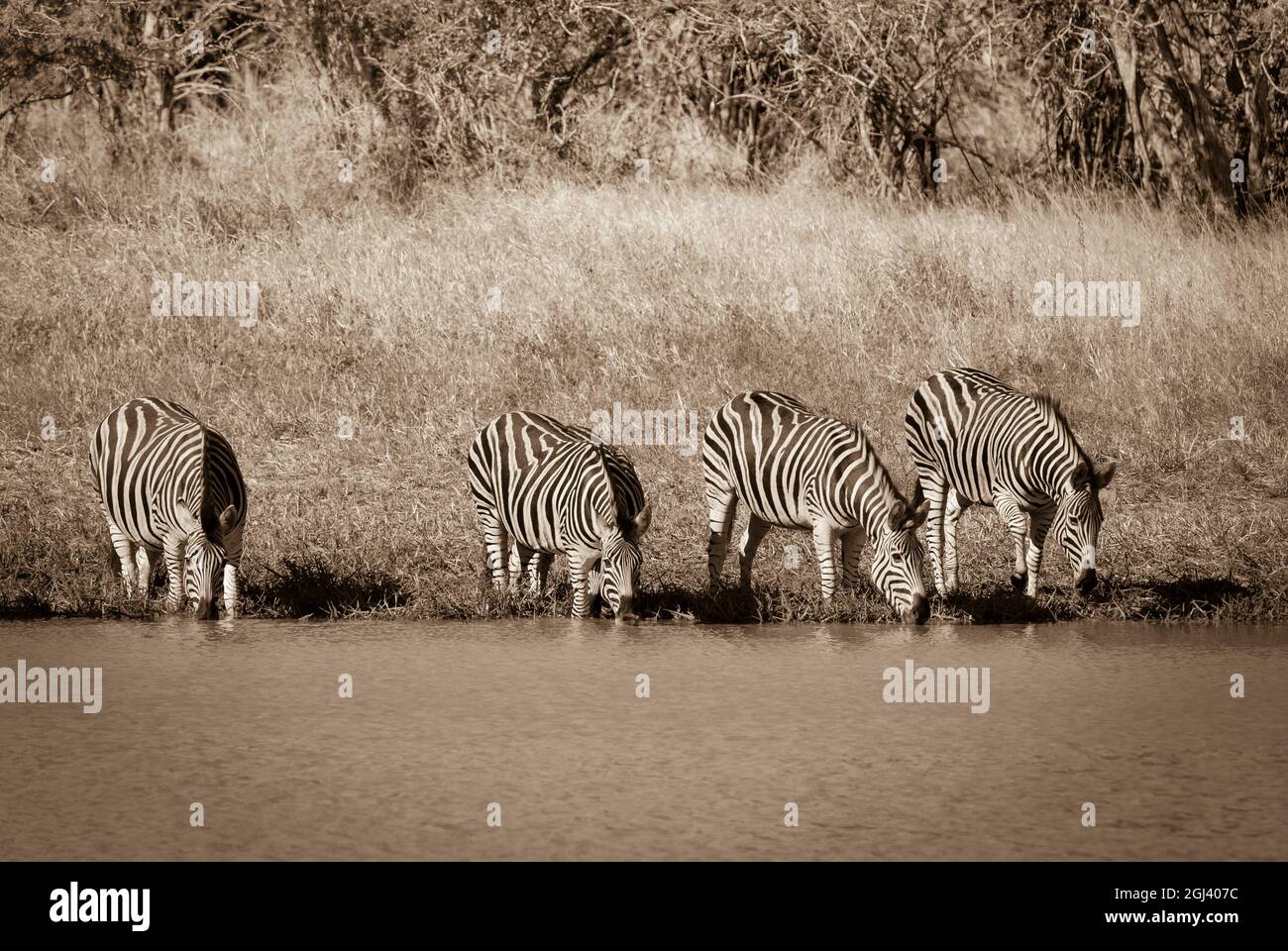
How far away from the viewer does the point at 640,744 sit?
275 inches

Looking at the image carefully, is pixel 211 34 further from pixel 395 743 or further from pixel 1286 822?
pixel 1286 822

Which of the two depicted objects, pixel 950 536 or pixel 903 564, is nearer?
pixel 903 564

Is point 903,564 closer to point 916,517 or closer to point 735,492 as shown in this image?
point 916,517

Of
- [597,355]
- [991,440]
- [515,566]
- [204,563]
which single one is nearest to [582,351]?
[597,355]

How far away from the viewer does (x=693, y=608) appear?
9.85 m

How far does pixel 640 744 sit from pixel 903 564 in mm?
2631

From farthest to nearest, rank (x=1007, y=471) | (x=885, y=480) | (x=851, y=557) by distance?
(x=1007, y=471) < (x=851, y=557) < (x=885, y=480)

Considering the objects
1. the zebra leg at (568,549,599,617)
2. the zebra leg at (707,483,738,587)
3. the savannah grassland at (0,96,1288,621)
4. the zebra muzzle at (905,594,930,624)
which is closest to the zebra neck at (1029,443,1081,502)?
the savannah grassland at (0,96,1288,621)

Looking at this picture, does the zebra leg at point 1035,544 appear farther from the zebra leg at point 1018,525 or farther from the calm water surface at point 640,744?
the calm water surface at point 640,744

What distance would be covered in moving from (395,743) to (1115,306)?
10.6m

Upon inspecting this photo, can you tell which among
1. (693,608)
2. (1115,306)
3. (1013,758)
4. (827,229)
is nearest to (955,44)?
(827,229)

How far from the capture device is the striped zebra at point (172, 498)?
940 centimetres

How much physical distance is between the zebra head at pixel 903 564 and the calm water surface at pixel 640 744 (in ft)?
0.67

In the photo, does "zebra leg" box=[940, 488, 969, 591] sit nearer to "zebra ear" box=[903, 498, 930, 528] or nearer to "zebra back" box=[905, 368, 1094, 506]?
"zebra back" box=[905, 368, 1094, 506]
